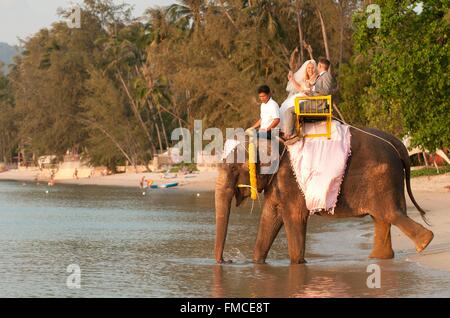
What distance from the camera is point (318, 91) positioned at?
1476 cm

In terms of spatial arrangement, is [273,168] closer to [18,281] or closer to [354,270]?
[354,270]

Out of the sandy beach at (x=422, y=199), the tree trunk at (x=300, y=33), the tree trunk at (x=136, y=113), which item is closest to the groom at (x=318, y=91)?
the sandy beach at (x=422, y=199)

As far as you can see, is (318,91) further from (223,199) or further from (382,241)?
(382,241)

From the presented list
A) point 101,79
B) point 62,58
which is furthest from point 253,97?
point 62,58

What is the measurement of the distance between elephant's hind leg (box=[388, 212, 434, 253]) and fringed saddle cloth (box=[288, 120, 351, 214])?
1003mm

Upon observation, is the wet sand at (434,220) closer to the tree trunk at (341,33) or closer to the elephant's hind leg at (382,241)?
the elephant's hind leg at (382,241)

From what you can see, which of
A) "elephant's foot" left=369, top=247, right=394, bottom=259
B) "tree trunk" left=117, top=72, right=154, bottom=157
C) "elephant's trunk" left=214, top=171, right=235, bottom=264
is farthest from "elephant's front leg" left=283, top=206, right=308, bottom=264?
"tree trunk" left=117, top=72, right=154, bottom=157

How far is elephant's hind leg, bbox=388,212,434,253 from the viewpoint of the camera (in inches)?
583

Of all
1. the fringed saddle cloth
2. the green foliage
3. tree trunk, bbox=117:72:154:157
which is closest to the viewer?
the fringed saddle cloth

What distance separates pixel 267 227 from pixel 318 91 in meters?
2.38

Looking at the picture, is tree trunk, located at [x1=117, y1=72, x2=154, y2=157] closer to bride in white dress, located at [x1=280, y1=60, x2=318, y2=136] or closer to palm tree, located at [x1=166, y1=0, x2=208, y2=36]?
palm tree, located at [x1=166, y1=0, x2=208, y2=36]

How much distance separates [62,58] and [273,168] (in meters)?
77.0

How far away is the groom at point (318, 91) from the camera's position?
14461 mm

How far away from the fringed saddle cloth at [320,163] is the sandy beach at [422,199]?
182cm
